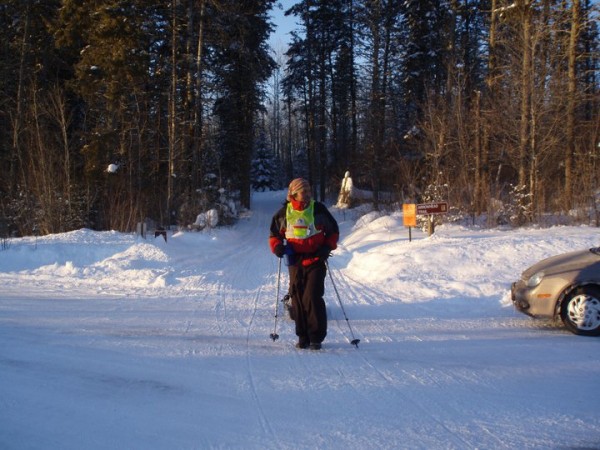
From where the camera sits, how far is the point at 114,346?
5488mm

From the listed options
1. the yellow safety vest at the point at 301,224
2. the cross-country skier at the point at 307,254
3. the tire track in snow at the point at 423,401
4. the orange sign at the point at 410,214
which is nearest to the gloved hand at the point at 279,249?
the cross-country skier at the point at 307,254

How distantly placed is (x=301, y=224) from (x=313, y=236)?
0.20 meters

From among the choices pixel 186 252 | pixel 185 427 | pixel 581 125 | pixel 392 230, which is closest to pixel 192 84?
pixel 186 252

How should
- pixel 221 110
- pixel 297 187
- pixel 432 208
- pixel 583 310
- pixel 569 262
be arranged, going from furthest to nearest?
pixel 221 110, pixel 432 208, pixel 569 262, pixel 583 310, pixel 297 187

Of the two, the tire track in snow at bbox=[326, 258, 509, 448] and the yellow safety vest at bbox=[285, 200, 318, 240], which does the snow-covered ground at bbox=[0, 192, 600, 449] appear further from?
the yellow safety vest at bbox=[285, 200, 318, 240]

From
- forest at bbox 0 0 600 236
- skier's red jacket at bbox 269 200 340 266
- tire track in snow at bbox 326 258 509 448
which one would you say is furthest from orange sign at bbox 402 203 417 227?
skier's red jacket at bbox 269 200 340 266

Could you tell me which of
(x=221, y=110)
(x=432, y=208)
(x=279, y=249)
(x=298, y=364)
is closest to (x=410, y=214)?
(x=432, y=208)

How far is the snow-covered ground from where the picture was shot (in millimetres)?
3480

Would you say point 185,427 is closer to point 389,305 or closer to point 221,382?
point 221,382

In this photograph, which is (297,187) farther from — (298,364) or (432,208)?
(432,208)

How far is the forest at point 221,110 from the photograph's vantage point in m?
15.1

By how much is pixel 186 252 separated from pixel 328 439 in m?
11.2

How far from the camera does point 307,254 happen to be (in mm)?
5414

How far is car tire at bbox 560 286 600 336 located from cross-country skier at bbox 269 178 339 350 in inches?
125
